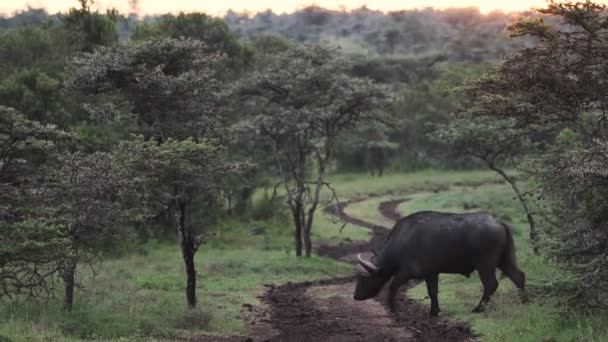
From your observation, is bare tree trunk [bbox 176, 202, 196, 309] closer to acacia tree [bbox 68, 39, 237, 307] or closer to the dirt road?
acacia tree [bbox 68, 39, 237, 307]

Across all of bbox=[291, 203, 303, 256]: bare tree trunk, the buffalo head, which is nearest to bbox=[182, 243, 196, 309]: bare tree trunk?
the buffalo head

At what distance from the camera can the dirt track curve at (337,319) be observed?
608 inches

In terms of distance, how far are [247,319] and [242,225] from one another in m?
19.6

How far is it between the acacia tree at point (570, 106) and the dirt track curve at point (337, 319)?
2941 millimetres

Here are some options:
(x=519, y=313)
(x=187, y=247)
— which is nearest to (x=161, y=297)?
(x=187, y=247)

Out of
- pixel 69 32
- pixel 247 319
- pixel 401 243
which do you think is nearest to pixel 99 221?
pixel 247 319

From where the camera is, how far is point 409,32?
16600 cm

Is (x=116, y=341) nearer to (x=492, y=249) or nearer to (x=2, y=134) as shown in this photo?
(x=2, y=134)

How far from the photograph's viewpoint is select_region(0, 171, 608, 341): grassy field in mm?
13484

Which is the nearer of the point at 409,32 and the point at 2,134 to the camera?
the point at 2,134

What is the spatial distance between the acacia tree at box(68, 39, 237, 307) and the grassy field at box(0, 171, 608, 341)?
7.55 ft

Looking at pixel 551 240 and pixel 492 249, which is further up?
pixel 551 240

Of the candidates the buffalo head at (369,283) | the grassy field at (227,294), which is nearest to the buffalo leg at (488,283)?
the grassy field at (227,294)

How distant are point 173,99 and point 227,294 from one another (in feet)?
23.6
